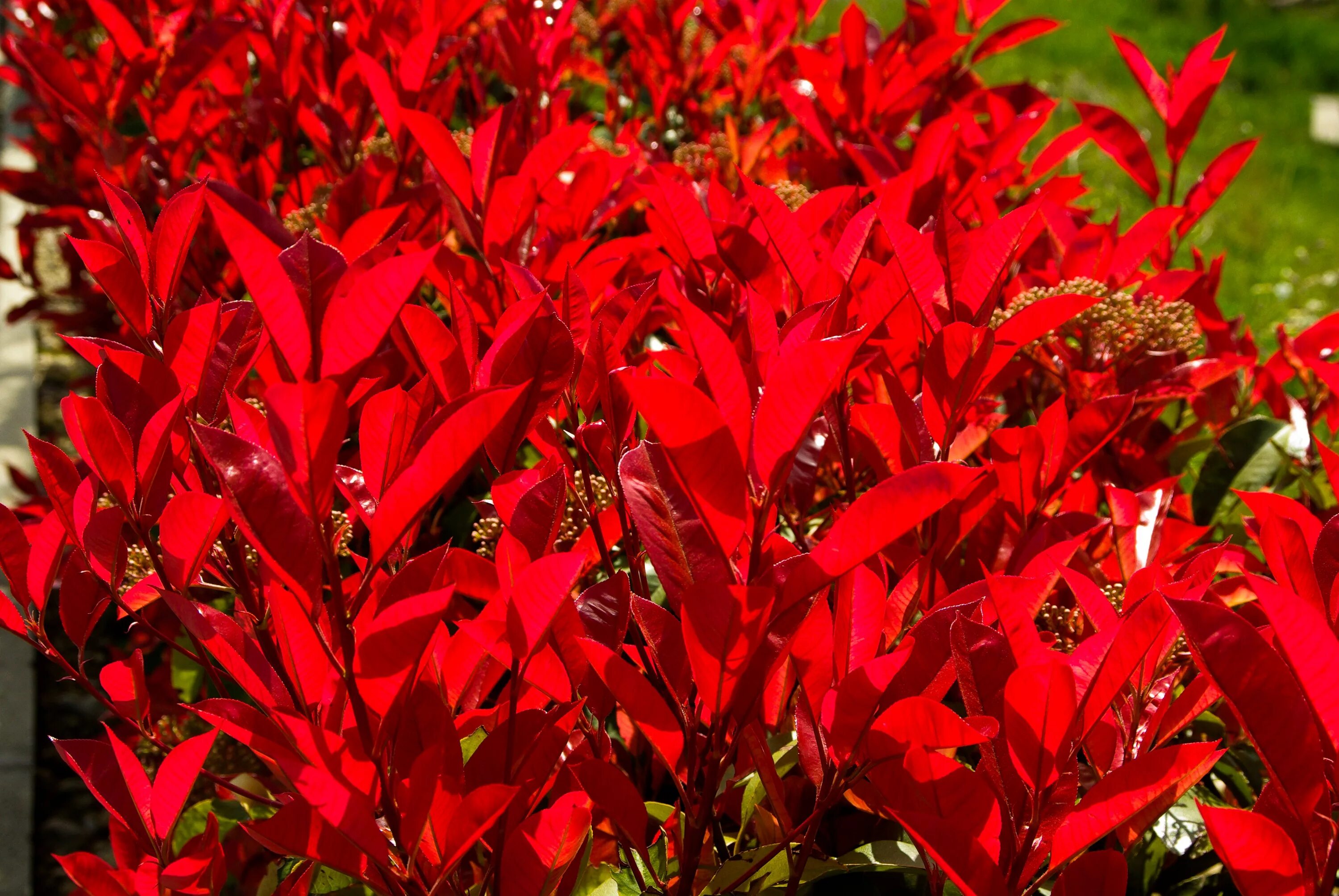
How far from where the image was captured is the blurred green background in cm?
522

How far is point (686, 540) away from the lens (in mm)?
943

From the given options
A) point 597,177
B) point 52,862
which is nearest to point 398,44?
point 597,177

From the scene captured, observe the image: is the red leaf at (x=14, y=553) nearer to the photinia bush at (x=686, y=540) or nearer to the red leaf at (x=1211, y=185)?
the photinia bush at (x=686, y=540)

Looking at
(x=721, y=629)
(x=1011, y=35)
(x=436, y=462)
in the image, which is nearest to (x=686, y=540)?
(x=721, y=629)

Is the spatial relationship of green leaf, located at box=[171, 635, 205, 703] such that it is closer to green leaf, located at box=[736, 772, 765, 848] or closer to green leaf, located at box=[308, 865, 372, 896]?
green leaf, located at box=[308, 865, 372, 896]

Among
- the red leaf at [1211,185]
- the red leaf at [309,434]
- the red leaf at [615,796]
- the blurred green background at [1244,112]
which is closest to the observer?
the red leaf at [309,434]

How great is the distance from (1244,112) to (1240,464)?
6.04m

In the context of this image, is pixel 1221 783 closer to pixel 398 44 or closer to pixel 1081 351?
pixel 1081 351

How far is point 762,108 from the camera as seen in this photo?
9.80ft

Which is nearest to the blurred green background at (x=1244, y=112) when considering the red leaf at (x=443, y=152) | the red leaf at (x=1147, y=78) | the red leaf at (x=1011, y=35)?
the red leaf at (x=1011, y=35)

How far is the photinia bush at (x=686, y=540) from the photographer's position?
2.87 feet

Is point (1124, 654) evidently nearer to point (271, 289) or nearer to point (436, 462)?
point (436, 462)

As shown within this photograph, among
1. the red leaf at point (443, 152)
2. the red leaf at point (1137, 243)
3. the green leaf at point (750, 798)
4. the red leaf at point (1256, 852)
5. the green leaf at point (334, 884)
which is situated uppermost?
the red leaf at point (443, 152)

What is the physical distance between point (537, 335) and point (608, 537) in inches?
10.7
